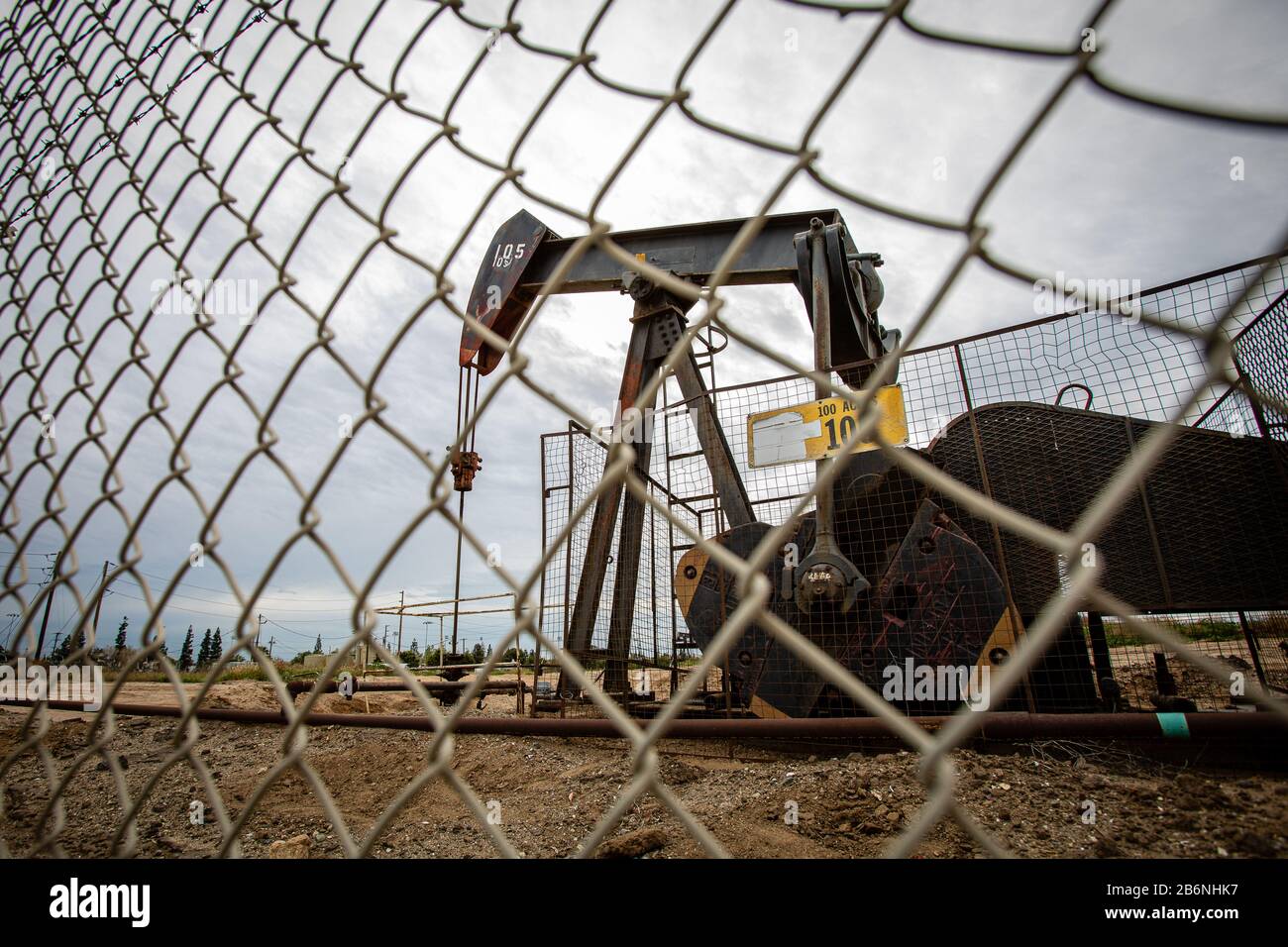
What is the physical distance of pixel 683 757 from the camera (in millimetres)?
4922

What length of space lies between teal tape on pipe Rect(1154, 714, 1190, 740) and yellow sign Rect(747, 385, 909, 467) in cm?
211

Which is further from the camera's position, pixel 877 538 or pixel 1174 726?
pixel 877 538

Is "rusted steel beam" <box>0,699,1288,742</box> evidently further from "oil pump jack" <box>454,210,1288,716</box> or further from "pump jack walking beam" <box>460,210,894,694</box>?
"pump jack walking beam" <box>460,210,894,694</box>

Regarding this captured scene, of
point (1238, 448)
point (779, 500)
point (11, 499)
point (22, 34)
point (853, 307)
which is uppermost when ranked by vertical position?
point (853, 307)

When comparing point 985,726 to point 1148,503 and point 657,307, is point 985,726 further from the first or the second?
point 657,307

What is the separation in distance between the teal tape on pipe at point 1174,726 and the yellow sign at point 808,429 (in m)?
2.11

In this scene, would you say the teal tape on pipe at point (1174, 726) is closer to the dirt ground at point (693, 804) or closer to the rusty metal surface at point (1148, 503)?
the dirt ground at point (693, 804)

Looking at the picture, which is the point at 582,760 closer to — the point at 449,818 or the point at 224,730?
the point at 449,818

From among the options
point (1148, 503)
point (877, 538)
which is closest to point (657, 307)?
point (877, 538)

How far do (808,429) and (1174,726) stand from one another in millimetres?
2732

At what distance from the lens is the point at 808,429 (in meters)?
4.22

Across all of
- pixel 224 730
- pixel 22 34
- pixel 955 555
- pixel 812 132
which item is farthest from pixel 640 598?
pixel 812 132

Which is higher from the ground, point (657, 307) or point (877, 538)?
point (657, 307)
